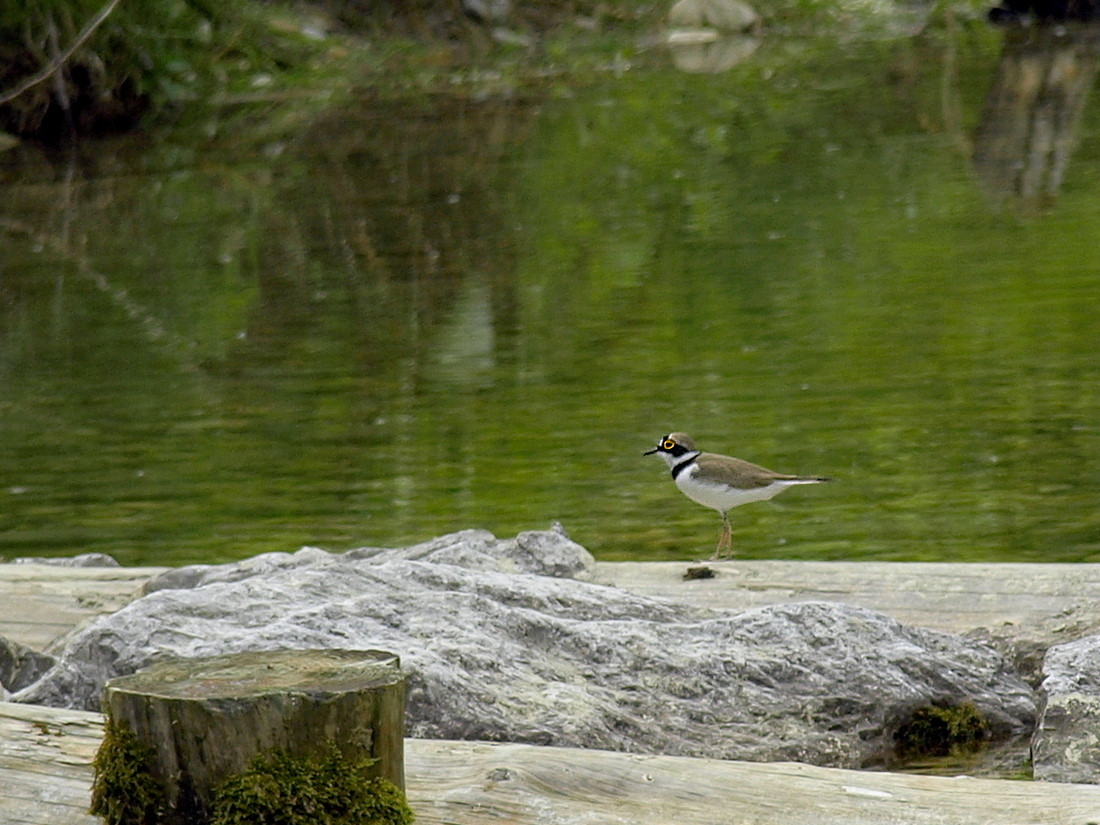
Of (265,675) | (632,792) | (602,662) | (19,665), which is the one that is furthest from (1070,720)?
(19,665)

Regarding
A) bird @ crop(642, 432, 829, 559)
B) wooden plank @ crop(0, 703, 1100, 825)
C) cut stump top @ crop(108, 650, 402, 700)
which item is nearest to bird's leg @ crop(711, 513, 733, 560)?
bird @ crop(642, 432, 829, 559)

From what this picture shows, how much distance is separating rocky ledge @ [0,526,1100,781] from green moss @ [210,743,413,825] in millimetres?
1400

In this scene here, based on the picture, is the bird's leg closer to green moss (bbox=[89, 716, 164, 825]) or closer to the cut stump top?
the cut stump top

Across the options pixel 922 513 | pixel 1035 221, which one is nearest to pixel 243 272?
pixel 1035 221

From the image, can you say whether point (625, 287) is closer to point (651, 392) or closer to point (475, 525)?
point (651, 392)

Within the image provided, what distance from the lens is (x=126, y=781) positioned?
11.6 feet

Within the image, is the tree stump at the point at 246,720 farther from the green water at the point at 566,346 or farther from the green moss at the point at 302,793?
the green water at the point at 566,346

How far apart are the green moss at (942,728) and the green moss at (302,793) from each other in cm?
225

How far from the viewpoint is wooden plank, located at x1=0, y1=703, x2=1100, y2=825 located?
11.9 ft

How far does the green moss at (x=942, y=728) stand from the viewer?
211 inches

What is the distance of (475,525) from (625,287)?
225 inches

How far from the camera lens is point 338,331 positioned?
45.5 ft

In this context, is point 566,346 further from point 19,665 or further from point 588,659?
point 588,659

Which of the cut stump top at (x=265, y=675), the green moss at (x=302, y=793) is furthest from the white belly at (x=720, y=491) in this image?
the green moss at (x=302, y=793)
